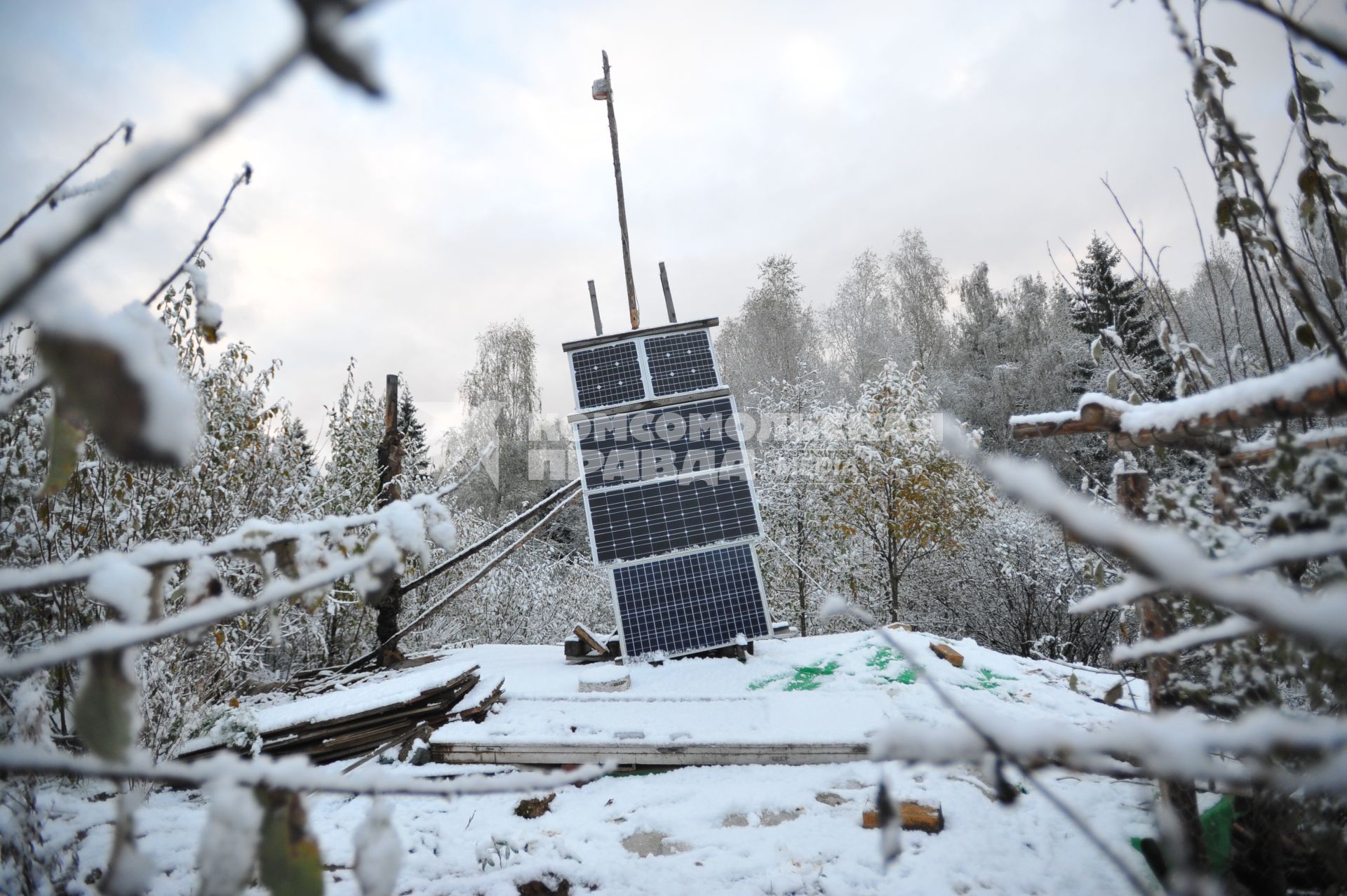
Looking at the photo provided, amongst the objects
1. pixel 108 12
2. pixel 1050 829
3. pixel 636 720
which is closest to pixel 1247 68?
pixel 108 12

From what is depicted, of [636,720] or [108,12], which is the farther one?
[636,720]

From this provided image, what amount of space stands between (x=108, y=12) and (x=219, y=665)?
4.73 meters

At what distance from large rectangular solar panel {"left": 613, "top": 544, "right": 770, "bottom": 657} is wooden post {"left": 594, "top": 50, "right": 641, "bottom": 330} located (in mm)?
3365

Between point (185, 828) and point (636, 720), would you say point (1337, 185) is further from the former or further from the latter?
point (185, 828)

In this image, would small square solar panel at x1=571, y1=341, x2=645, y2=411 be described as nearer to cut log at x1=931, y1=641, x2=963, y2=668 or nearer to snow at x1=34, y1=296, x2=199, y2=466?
cut log at x1=931, y1=641, x2=963, y2=668

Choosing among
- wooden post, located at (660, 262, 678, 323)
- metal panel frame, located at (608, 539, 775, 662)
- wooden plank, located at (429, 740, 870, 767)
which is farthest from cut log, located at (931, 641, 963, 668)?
wooden post, located at (660, 262, 678, 323)

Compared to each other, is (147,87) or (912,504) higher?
(147,87)

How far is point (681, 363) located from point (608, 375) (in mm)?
777

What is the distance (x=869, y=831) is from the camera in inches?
116

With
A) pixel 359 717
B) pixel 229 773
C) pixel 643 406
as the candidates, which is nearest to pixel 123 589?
pixel 229 773

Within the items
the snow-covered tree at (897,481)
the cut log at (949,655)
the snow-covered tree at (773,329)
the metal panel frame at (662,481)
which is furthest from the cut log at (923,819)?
the snow-covered tree at (773,329)

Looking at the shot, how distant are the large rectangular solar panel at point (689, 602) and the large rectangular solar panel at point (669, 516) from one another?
0.15m

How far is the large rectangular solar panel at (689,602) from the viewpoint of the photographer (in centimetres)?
553

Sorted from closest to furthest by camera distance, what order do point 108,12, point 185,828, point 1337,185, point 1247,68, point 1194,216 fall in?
1. point 108,12
2. point 1337,185
3. point 1247,68
4. point 1194,216
5. point 185,828
